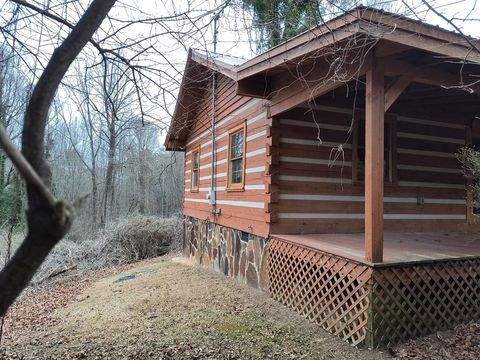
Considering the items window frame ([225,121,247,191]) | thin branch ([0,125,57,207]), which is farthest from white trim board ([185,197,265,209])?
thin branch ([0,125,57,207])

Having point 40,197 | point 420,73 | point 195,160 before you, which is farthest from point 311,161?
point 195,160

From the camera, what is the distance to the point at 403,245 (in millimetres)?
4863

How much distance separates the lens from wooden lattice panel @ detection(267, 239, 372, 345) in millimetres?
3709

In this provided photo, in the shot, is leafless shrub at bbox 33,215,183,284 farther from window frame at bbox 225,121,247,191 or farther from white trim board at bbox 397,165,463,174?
white trim board at bbox 397,165,463,174

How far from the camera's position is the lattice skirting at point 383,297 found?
3604 mm

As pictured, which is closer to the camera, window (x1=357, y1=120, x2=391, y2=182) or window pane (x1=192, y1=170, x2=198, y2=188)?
window (x1=357, y1=120, x2=391, y2=182)

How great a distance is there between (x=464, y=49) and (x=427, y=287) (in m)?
2.71

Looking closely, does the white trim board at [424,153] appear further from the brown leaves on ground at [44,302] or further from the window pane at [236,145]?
the brown leaves on ground at [44,302]

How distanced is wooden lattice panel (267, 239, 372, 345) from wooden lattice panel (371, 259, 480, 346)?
0.58 feet

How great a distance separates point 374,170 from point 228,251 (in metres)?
4.33

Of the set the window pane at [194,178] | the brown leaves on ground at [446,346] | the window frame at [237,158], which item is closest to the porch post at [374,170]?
the brown leaves on ground at [446,346]

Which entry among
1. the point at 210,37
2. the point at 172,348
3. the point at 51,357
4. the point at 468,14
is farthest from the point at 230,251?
the point at 468,14

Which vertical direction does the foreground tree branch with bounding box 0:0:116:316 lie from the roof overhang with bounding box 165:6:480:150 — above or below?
below

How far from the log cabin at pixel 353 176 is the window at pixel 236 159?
0.04 metres
